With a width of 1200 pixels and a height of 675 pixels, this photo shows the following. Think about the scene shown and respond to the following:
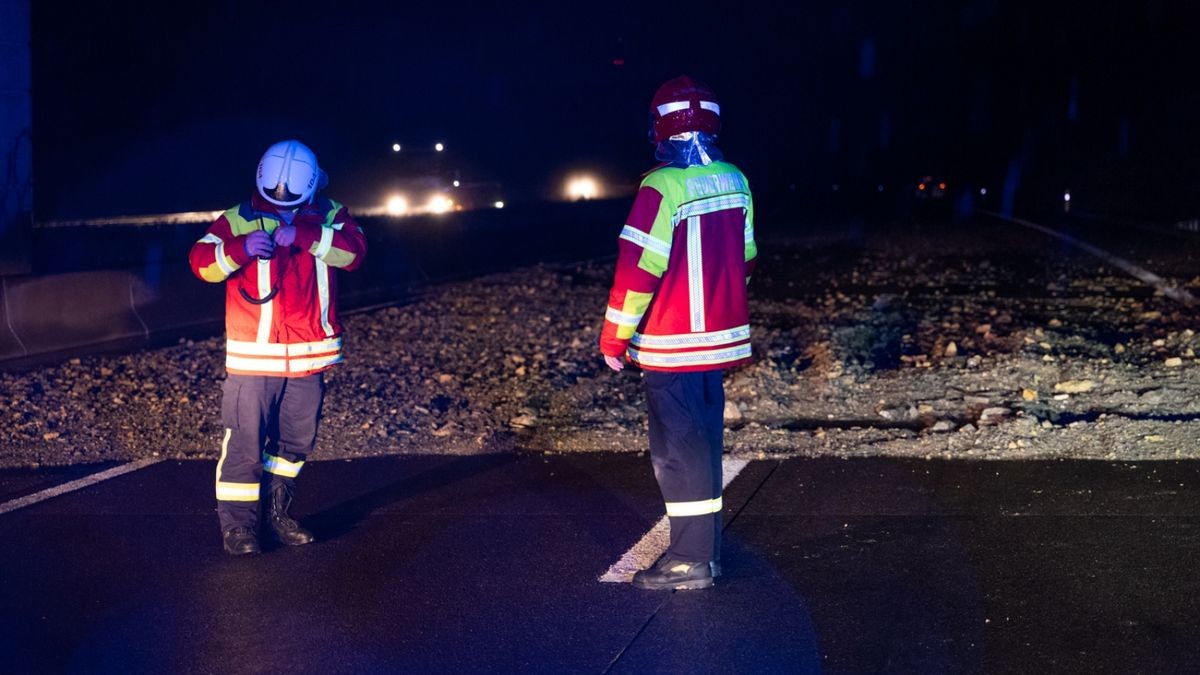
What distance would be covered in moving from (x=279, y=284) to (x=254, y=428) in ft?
2.12

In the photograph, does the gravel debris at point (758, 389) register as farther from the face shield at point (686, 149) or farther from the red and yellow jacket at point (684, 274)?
the face shield at point (686, 149)

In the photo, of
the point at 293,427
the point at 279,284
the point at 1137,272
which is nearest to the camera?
the point at 279,284

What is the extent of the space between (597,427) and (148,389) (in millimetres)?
3821

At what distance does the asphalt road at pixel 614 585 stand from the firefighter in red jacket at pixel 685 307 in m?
0.32

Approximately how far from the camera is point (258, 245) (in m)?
5.93

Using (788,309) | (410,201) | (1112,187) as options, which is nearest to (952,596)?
(788,309)

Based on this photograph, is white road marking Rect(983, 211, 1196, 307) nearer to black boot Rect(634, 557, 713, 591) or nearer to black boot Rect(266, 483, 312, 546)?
black boot Rect(634, 557, 713, 591)

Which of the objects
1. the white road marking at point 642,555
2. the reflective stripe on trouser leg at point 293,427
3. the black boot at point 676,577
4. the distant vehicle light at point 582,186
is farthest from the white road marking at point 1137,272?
the distant vehicle light at point 582,186

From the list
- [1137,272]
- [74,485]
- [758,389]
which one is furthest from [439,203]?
[74,485]

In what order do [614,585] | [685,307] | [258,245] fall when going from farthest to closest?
[258,245] < [614,585] < [685,307]

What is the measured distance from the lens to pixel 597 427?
372 inches

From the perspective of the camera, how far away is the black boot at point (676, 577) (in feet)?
18.4

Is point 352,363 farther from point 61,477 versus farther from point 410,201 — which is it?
point 410,201

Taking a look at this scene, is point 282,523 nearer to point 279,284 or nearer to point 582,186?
point 279,284
